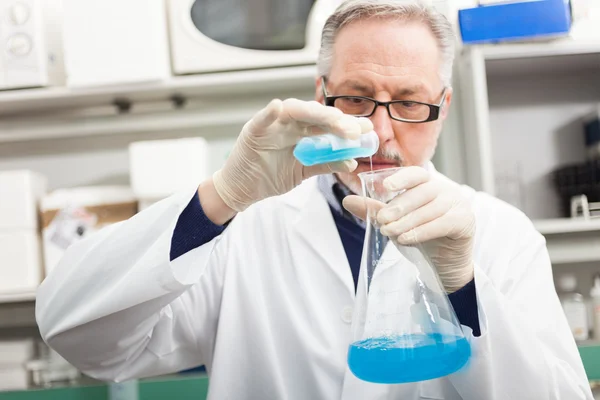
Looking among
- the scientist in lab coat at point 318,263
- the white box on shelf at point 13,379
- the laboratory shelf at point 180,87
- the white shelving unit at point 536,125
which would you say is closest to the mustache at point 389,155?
the scientist in lab coat at point 318,263

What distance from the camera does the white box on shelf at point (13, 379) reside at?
192 cm

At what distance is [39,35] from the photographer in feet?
6.06

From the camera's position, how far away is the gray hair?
1.21 m

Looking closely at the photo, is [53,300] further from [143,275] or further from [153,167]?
[153,167]

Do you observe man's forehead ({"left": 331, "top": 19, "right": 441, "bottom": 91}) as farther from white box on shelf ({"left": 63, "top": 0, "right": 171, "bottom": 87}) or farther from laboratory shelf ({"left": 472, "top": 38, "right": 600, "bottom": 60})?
white box on shelf ({"left": 63, "top": 0, "right": 171, "bottom": 87})

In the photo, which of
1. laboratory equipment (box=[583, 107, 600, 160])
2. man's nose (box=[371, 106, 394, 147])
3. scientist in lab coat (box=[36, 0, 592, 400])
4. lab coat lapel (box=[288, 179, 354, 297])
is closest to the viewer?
scientist in lab coat (box=[36, 0, 592, 400])

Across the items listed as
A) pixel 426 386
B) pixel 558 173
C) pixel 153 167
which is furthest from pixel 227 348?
pixel 558 173

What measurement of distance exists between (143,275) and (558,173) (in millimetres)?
1579

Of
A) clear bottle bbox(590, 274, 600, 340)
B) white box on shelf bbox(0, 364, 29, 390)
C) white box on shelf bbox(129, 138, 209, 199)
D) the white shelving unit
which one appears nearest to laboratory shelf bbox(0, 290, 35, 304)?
white box on shelf bbox(0, 364, 29, 390)

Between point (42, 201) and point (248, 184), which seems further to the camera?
point (42, 201)

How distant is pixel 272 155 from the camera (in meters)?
0.96

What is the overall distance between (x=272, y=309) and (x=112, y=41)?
1.06 metres

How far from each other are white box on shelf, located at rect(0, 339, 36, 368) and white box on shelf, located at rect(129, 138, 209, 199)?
70 cm

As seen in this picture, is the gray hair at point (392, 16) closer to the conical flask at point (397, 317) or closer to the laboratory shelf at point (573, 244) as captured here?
the conical flask at point (397, 317)
